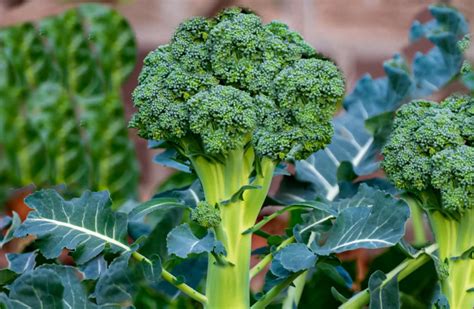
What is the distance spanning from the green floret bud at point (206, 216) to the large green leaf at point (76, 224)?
0.08m

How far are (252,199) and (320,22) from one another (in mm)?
1131

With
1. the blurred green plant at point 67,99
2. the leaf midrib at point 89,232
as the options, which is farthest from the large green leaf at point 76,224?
the blurred green plant at point 67,99

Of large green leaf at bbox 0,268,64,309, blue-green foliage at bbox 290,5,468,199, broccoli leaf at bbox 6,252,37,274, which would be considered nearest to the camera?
large green leaf at bbox 0,268,64,309

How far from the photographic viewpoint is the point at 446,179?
775 mm

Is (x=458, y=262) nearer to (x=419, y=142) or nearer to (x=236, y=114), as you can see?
(x=419, y=142)

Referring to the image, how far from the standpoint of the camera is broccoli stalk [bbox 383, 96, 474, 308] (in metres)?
0.77

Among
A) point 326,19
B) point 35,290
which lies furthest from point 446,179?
point 326,19

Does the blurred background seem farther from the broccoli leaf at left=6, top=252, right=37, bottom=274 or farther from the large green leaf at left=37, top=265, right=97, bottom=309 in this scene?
the large green leaf at left=37, top=265, right=97, bottom=309

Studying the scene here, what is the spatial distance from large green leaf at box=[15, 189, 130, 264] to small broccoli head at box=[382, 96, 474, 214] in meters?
0.27

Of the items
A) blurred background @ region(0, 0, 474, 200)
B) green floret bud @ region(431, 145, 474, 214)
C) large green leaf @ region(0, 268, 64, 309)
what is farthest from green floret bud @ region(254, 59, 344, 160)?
blurred background @ region(0, 0, 474, 200)

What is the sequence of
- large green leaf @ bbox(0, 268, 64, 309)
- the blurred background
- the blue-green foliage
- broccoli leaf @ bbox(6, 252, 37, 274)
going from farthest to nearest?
the blurred background < the blue-green foliage < broccoli leaf @ bbox(6, 252, 37, 274) < large green leaf @ bbox(0, 268, 64, 309)

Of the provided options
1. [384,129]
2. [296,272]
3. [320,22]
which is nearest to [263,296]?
[296,272]

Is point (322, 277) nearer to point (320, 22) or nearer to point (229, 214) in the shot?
point (229, 214)

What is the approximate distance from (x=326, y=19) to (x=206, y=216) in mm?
1180
